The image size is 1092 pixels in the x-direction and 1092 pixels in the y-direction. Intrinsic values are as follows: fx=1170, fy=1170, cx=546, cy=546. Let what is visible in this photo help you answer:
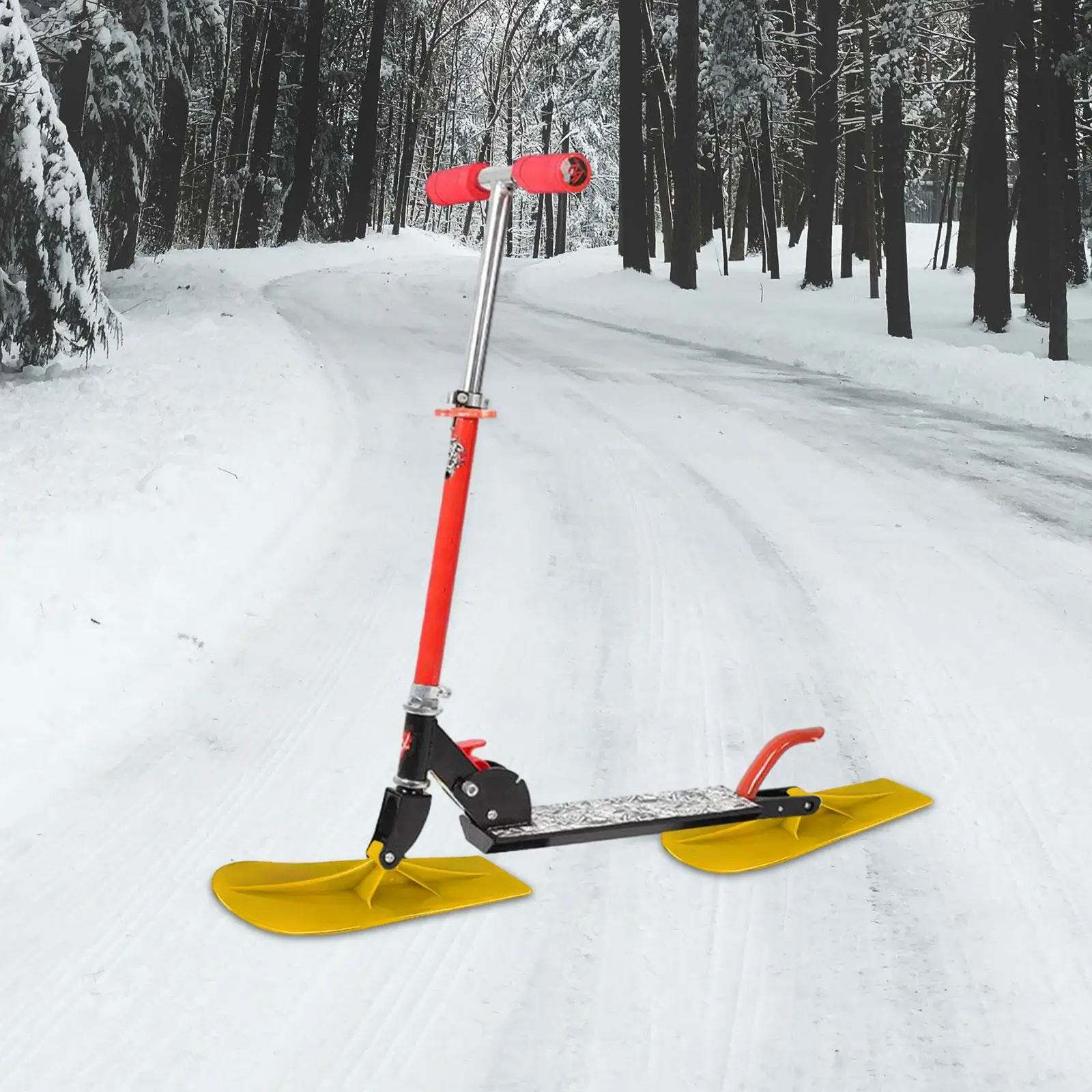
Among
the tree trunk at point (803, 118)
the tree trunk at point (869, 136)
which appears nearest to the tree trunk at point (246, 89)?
the tree trunk at point (803, 118)

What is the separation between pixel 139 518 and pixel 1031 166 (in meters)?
16.5

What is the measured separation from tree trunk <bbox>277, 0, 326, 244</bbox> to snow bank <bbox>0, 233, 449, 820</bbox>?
68.7 ft

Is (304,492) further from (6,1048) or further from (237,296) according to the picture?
(237,296)

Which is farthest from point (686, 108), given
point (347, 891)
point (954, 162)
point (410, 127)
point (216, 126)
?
point (347, 891)

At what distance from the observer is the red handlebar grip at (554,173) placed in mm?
2658

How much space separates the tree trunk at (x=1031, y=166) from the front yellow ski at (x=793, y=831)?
14.2 meters

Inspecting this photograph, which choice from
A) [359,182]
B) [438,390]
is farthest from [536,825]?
[359,182]

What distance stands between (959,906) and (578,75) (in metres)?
38.4

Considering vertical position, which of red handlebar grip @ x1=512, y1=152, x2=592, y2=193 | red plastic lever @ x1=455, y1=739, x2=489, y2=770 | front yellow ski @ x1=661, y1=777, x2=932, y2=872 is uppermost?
red handlebar grip @ x1=512, y1=152, x2=592, y2=193

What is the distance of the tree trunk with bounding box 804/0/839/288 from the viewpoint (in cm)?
2208

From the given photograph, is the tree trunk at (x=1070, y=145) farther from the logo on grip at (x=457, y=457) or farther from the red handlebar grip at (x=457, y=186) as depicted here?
the logo on grip at (x=457, y=457)

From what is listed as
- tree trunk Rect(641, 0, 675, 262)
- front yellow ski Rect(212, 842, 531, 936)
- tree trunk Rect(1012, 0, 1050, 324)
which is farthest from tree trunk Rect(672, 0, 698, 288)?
front yellow ski Rect(212, 842, 531, 936)

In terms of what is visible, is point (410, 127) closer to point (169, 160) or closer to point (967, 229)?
point (169, 160)

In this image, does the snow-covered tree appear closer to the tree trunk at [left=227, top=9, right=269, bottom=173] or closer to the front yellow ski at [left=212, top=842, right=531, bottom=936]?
the front yellow ski at [left=212, top=842, right=531, bottom=936]
